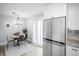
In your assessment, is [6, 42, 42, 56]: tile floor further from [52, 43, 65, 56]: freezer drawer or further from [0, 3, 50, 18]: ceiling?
[0, 3, 50, 18]: ceiling

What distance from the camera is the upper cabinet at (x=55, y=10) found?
148 cm

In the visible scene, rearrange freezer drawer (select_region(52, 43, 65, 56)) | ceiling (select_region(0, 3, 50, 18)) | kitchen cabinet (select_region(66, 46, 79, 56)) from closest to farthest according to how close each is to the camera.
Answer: ceiling (select_region(0, 3, 50, 18)), kitchen cabinet (select_region(66, 46, 79, 56)), freezer drawer (select_region(52, 43, 65, 56))

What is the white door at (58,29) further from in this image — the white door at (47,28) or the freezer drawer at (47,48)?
the freezer drawer at (47,48)

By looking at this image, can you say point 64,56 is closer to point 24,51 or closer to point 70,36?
point 70,36

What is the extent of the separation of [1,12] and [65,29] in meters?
1.34

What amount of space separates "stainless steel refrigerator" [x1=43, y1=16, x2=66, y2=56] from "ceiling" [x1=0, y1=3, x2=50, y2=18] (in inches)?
12.0

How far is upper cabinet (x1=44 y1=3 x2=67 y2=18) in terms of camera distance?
148cm

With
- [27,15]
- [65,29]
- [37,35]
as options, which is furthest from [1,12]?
[65,29]

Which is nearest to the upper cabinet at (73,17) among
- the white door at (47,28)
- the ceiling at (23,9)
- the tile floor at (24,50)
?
the white door at (47,28)

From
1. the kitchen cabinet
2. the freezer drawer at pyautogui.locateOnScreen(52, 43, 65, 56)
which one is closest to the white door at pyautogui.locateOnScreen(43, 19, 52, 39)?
the freezer drawer at pyautogui.locateOnScreen(52, 43, 65, 56)

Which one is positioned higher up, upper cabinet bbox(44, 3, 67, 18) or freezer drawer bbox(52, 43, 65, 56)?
upper cabinet bbox(44, 3, 67, 18)

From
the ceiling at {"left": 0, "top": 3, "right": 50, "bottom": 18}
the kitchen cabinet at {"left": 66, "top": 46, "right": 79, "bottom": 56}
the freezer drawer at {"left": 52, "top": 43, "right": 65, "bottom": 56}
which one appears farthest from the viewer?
the freezer drawer at {"left": 52, "top": 43, "right": 65, "bottom": 56}

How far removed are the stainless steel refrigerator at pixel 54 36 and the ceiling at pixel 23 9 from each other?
305 millimetres

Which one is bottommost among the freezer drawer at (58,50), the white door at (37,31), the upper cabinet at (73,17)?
the freezer drawer at (58,50)
